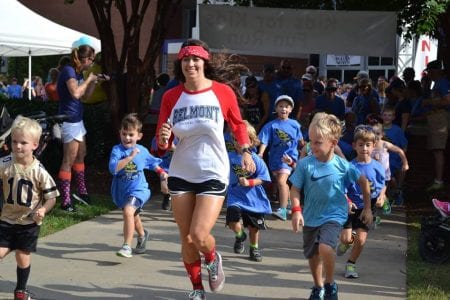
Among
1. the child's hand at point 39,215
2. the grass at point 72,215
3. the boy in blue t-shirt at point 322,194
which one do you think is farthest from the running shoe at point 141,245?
the boy in blue t-shirt at point 322,194

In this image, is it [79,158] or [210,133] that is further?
[79,158]

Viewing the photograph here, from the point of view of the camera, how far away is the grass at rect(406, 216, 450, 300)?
6.42m

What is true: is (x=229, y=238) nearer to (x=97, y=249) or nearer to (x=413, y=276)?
(x=97, y=249)

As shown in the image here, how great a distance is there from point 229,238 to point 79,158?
2449 mm

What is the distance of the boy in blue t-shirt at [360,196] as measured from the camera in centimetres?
694

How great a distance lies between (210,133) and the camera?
5770mm

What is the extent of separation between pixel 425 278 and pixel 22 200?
3550 mm

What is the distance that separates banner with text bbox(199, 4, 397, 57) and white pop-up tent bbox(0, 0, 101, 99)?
3697 millimetres

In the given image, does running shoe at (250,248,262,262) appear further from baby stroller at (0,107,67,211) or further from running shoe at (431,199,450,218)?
baby stroller at (0,107,67,211)

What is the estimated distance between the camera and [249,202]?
7727mm

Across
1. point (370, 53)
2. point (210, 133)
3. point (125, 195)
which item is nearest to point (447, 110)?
point (370, 53)

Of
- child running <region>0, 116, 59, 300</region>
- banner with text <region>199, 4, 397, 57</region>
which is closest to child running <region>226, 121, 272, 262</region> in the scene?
child running <region>0, 116, 59, 300</region>

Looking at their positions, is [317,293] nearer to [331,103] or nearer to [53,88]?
[331,103]

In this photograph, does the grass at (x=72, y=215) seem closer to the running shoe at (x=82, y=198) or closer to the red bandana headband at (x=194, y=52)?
the running shoe at (x=82, y=198)
